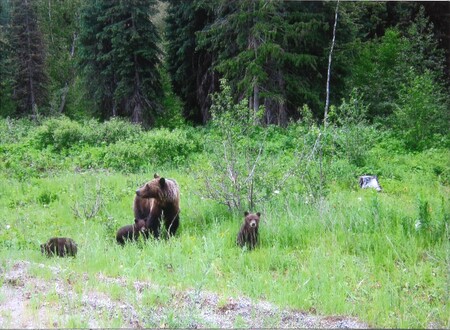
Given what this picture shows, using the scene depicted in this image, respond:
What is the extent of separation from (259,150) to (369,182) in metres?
3.84

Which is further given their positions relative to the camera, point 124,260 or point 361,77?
point 361,77

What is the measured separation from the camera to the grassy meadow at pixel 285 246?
17.6 ft

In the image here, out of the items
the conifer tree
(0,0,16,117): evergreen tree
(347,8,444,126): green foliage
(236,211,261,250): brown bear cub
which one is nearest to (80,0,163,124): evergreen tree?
the conifer tree

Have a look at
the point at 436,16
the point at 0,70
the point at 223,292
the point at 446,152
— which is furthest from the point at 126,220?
the point at 0,70

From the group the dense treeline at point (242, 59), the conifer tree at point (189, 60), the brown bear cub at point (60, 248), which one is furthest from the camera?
the conifer tree at point (189, 60)

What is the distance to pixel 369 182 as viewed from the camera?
496 inches

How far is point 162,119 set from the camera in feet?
107

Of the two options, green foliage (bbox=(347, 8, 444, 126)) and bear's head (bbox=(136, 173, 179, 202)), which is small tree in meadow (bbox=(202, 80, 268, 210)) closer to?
bear's head (bbox=(136, 173, 179, 202))

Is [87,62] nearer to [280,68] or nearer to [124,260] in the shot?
[280,68]

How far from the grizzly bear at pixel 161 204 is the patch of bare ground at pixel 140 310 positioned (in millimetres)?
2981

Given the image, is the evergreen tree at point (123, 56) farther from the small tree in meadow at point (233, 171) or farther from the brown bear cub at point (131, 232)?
the brown bear cub at point (131, 232)

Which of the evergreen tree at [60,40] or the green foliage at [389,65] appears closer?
the green foliage at [389,65]

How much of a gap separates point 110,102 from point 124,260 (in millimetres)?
26752

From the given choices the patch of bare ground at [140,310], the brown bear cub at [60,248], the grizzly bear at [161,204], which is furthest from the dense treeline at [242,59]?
the patch of bare ground at [140,310]
